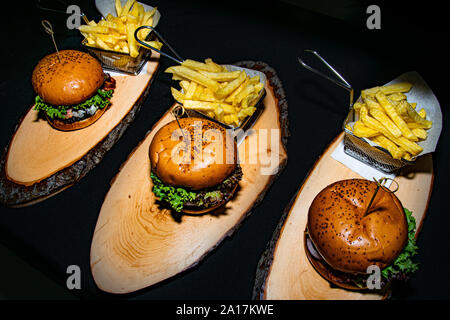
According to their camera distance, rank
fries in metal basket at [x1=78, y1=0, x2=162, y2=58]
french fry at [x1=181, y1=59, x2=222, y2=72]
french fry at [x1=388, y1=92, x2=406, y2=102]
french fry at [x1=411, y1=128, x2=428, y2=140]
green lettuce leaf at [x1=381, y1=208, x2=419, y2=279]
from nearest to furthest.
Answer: green lettuce leaf at [x1=381, y1=208, x2=419, y2=279] → french fry at [x1=411, y1=128, x2=428, y2=140] → french fry at [x1=388, y1=92, x2=406, y2=102] → french fry at [x1=181, y1=59, x2=222, y2=72] → fries in metal basket at [x1=78, y1=0, x2=162, y2=58]

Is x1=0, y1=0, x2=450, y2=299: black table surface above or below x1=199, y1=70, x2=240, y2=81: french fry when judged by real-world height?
below

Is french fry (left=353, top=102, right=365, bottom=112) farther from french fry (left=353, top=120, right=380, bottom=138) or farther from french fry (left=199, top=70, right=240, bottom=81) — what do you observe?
french fry (left=199, top=70, right=240, bottom=81)

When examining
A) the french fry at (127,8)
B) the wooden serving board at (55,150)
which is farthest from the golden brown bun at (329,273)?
the french fry at (127,8)

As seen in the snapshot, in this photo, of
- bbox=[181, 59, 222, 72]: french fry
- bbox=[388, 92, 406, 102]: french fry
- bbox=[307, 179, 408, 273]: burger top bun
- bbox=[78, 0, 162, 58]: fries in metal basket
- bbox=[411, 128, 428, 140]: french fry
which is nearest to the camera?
bbox=[307, 179, 408, 273]: burger top bun

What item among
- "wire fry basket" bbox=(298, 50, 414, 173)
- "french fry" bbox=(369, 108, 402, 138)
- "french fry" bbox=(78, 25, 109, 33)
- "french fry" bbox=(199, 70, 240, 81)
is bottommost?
"wire fry basket" bbox=(298, 50, 414, 173)

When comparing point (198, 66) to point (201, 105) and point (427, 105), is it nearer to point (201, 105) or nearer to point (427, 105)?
point (201, 105)

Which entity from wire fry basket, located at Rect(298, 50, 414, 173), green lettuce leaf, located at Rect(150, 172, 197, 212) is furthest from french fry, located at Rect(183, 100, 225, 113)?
wire fry basket, located at Rect(298, 50, 414, 173)

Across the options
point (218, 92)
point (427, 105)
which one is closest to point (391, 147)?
point (427, 105)
